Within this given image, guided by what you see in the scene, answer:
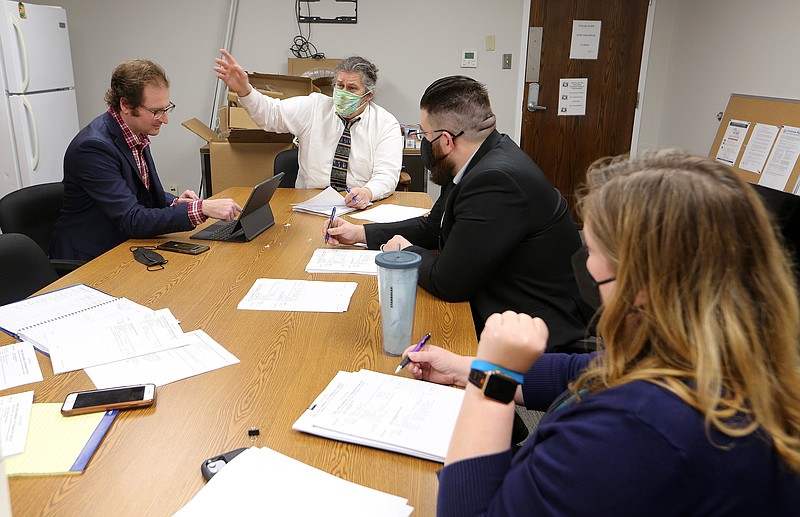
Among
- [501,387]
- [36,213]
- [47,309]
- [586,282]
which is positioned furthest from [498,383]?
[36,213]

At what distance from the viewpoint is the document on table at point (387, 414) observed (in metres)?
1.02

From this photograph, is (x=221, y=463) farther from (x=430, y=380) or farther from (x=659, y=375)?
(x=659, y=375)

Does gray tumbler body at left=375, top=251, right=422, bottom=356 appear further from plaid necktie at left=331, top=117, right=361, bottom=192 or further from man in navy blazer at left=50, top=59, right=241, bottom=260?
plaid necktie at left=331, top=117, right=361, bottom=192

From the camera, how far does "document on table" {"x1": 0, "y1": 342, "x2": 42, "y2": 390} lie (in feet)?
4.02

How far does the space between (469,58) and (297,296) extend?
11.8 ft

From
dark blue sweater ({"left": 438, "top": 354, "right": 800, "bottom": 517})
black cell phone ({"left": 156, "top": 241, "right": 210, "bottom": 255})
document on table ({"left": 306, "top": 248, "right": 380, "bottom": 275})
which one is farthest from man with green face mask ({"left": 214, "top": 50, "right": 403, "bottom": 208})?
dark blue sweater ({"left": 438, "top": 354, "right": 800, "bottom": 517})

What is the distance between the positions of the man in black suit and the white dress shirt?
4.04 ft

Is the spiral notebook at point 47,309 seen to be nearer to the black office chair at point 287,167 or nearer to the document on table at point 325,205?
the document on table at point 325,205

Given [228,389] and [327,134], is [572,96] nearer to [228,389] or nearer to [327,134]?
[327,134]

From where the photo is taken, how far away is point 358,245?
2186mm

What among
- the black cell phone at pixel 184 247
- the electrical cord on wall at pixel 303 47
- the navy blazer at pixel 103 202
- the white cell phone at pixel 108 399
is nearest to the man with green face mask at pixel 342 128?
the navy blazer at pixel 103 202

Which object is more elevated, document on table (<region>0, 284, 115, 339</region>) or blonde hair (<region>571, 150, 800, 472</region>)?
blonde hair (<region>571, 150, 800, 472</region>)

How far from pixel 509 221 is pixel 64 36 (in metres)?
3.86

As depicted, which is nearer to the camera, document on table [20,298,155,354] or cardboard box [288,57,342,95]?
document on table [20,298,155,354]
